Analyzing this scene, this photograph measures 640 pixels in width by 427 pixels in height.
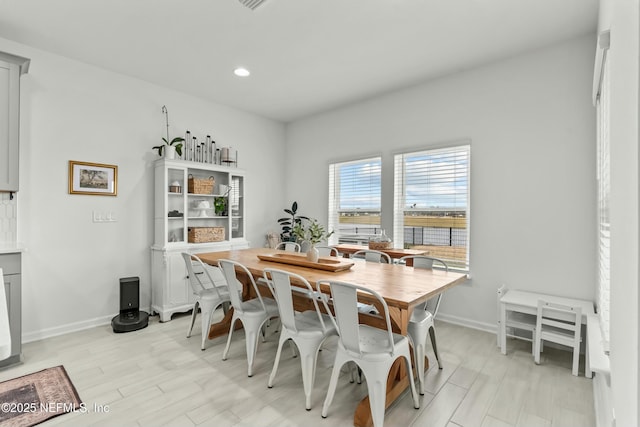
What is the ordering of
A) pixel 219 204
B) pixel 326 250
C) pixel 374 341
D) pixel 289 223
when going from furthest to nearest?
pixel 289 223 < pixel 219 204 < pixel 326 250 < pixel 374 341

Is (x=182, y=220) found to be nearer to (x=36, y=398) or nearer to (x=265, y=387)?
(x=36, y=398)

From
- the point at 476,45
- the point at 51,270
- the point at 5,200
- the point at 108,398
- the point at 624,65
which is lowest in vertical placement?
the point at 108,398

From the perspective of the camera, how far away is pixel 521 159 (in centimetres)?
320

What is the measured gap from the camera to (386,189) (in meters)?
4.33

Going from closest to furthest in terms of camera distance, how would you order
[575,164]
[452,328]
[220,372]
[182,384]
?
[182,384], [220,372], [575,164], [452,328]

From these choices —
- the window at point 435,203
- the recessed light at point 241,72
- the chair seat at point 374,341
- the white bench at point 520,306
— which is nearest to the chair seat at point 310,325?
the chair seat at point 374,341

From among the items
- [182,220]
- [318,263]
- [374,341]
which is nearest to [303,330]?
[374,341]

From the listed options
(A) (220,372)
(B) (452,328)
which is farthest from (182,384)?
(B) (452,328)

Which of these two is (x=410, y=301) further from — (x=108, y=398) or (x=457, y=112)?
(x=457, y=112)

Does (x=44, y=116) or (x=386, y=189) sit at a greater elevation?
(x=44, y=116)

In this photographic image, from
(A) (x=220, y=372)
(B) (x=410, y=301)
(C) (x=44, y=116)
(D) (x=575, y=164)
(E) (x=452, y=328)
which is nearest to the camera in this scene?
→ (B) (x=410, y=301)

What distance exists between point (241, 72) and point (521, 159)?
10.7 feet

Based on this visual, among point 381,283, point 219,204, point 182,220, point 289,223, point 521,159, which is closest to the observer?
point 381,283

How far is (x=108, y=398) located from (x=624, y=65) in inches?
123
